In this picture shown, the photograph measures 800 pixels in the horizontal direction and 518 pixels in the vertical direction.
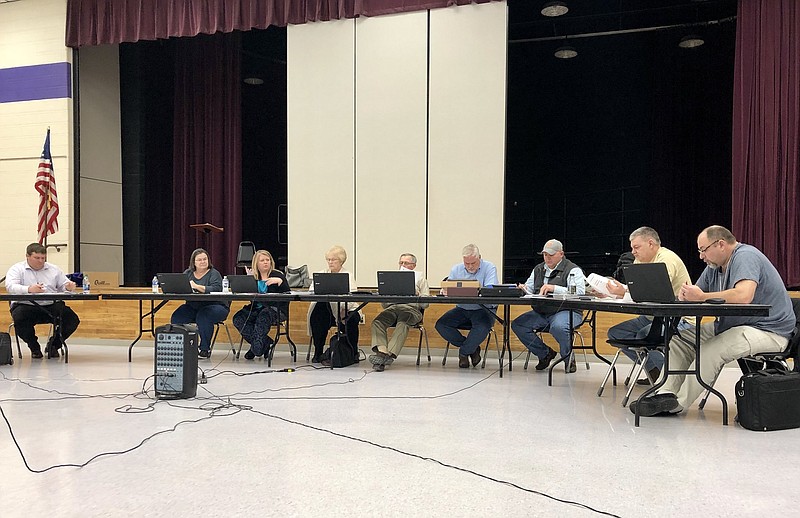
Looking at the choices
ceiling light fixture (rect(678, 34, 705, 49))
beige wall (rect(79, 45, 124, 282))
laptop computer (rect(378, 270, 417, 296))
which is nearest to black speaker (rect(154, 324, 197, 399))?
laptop computer (rect(378, 270, 417, 296))

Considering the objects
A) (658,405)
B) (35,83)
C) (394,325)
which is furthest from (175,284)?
(35,83)

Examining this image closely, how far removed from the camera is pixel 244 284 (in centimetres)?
518

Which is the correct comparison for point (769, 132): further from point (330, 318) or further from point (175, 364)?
point (175, 364)

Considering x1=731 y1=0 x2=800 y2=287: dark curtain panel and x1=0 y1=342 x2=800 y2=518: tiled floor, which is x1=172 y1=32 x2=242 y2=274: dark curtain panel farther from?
x1=731 y1=0 x2=800 y2=287: dark curtain panel

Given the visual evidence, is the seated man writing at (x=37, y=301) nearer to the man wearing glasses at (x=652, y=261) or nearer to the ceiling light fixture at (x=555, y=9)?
the man wearing glasses at (x=652, y=261)

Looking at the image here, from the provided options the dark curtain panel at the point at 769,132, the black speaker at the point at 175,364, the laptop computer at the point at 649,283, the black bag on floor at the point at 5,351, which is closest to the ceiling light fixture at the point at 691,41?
the dark curtain panel at the point at 769,132

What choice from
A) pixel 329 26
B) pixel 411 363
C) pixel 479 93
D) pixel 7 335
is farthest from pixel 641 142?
pixel 7 335

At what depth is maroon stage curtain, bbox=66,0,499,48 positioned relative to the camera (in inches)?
274

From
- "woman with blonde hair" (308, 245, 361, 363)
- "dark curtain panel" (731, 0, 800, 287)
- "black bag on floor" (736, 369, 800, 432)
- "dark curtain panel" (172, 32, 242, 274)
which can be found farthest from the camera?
"dark curtain panel" (172, 32, 242, 274)

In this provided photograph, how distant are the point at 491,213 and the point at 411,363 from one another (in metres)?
1.93

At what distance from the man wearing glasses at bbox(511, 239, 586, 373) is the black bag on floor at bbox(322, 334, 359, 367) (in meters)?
1.37

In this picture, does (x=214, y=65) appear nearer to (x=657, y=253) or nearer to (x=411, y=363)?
(x=411, y=363)

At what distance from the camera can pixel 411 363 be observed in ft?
18.4

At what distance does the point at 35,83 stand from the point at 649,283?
7.95m
